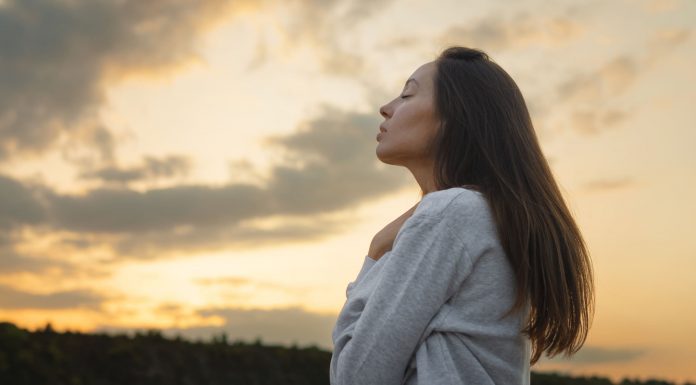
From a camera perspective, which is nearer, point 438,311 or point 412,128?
point 438,311

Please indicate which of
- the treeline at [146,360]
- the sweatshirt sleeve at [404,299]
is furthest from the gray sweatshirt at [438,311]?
the treeline at [146,360]

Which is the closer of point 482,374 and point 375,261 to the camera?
point 482,374

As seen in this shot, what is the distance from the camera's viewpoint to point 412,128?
297 cm

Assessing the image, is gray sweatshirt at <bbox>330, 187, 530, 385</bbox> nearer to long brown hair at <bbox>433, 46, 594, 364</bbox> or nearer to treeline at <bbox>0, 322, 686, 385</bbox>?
long brown hair at <bbox>433, 46, 594, 364</bbox>

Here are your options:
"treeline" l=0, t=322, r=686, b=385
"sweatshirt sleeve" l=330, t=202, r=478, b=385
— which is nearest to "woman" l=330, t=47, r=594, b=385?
"sweatshirt sleeve" l=330, t=202, r=478, b=385

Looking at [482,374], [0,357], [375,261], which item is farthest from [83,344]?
[482,374]

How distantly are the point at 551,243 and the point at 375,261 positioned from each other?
623mm

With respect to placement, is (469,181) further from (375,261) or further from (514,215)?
(375,261)

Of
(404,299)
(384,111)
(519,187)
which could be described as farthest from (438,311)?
(384,111)

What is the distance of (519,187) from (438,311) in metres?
0.54

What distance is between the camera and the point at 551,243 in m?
2.77

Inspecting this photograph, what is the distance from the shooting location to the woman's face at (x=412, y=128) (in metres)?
2.94

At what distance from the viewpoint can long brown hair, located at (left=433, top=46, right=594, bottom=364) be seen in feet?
8.94

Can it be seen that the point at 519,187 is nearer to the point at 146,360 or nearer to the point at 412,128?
the point at 412,128
